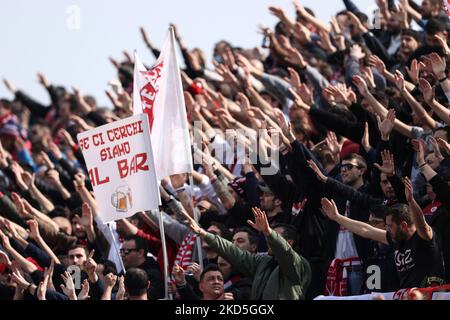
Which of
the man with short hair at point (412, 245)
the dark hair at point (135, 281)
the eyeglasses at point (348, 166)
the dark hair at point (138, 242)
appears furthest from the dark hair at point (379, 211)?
the dark hair at point (138, 242)

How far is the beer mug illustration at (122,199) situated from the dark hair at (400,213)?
→ 2.67 m

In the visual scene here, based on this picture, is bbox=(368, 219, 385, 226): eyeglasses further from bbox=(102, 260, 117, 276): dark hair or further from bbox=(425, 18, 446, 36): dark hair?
bbox=(425, 18, 446, 36): dark hair

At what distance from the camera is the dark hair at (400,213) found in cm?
1230

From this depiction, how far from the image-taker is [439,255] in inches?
475

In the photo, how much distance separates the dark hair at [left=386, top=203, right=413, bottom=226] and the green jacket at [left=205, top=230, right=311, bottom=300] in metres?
0.94

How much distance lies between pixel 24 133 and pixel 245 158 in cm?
815

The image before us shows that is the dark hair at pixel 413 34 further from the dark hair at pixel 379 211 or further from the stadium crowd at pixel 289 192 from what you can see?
the dark hair at pixel 379 211

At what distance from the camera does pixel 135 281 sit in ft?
44.9

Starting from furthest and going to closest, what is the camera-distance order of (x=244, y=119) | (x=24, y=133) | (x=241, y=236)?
(x=24, y=133) < (x=244, y=119) < (x=241, y=236)

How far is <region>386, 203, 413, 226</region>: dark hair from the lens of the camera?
12305 mm
